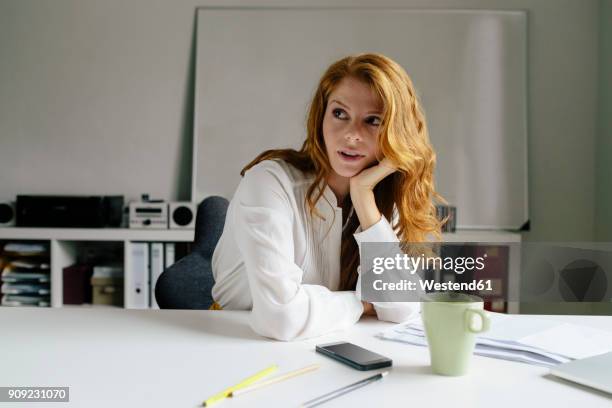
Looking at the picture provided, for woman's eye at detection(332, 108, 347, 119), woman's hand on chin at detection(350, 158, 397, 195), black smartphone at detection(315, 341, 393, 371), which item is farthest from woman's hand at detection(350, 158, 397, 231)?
black smartphone at detection(315, 341, 393, 371)

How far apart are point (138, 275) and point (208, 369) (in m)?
2.18

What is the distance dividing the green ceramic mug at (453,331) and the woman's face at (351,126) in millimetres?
505

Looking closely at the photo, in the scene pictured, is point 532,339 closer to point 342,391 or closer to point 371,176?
point 342,391

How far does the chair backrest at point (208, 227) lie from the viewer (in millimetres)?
1496

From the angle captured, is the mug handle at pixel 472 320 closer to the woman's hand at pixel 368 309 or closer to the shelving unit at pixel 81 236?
the woman's hand at pixel 368 309

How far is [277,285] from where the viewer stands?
0.93 meters


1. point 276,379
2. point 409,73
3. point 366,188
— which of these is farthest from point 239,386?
point 409,73

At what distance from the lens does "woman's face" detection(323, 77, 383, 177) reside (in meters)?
1.13

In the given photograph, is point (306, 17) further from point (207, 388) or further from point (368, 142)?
point (207, 388)

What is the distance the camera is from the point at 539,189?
3.04 m

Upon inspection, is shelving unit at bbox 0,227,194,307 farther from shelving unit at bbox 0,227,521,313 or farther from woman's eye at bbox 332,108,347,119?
woman's eye at bbox 332,108,347,119

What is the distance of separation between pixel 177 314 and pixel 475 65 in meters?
2.53

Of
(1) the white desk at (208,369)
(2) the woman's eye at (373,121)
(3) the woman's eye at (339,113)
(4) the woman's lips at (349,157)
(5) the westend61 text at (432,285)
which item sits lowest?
(1) the white desk at (208,369)

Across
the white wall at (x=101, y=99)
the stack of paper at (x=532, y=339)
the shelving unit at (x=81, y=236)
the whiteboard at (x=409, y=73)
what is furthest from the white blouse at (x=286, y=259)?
the white wall at (x=101, y=99)
